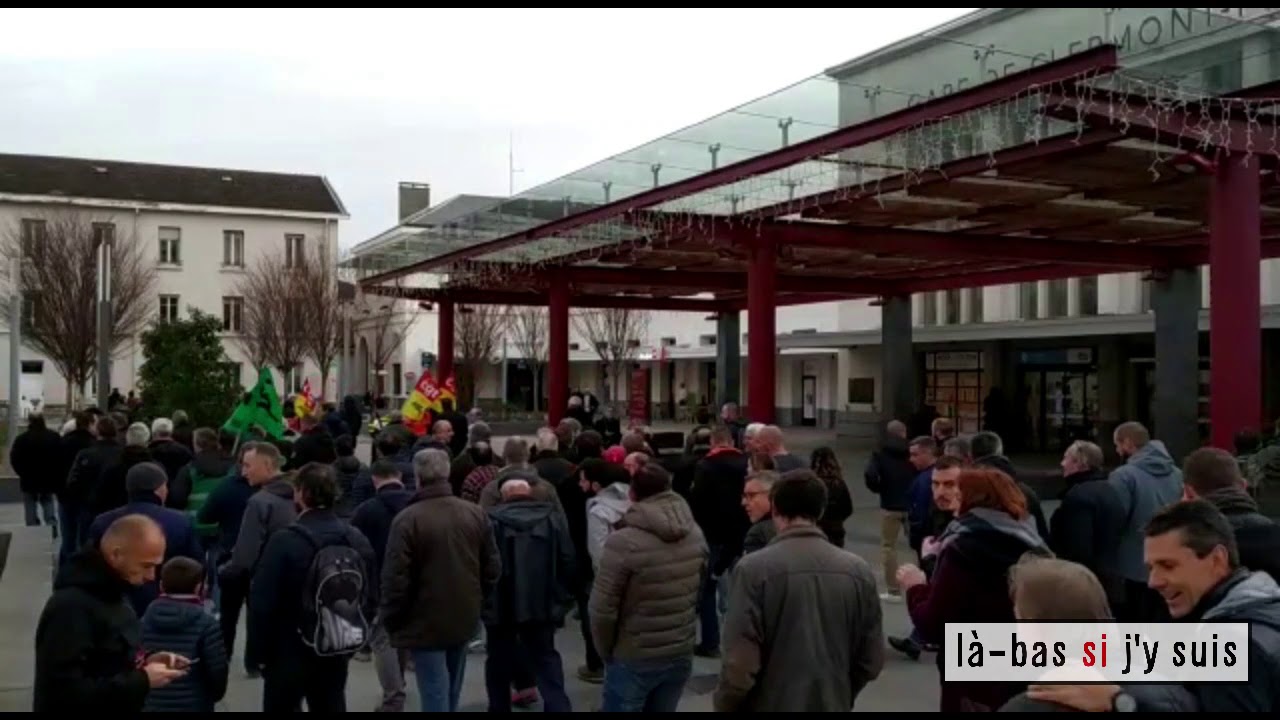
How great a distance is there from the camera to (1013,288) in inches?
1318

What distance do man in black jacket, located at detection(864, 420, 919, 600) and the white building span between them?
41411 mm

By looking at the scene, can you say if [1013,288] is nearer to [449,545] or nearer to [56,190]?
[449,545]

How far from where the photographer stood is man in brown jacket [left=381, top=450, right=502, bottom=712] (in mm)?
5957

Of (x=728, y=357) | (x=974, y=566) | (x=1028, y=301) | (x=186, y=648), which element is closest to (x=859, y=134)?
(x=974, y=566)

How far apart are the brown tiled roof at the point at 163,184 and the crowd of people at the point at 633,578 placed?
45640 mm

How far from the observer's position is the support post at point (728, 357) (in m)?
31.5

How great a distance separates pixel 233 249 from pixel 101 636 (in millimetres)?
50397

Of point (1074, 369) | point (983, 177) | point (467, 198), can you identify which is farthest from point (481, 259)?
point (467, 198)

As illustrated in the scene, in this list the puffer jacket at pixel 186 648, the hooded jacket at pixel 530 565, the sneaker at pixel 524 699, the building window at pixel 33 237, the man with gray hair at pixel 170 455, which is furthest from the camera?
the building window at pixel 33 237

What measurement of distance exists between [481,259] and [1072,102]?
14.9 metres

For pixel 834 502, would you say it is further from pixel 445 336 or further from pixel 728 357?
pixel 728 357

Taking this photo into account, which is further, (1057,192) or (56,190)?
(56,190)

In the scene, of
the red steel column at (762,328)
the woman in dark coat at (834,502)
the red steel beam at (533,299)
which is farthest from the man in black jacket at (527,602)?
the red steel beam at (533,299)

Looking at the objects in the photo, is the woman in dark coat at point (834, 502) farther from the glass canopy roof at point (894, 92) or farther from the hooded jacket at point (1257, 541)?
the glass canopy roof at point (894, 92)
